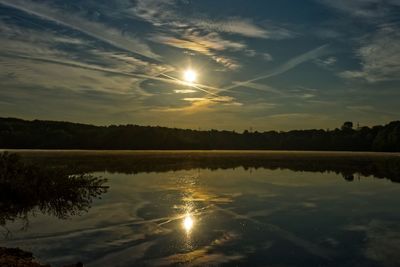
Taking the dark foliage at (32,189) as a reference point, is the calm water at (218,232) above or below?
below

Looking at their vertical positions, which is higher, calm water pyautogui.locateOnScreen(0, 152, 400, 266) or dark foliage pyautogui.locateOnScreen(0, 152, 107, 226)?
dark foliage pyautogui.locateOnScreen(0, 152, 107, 226)

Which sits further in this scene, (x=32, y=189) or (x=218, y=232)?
(x=32, y=189)

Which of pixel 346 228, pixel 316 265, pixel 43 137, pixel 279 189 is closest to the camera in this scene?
pixel 316 265

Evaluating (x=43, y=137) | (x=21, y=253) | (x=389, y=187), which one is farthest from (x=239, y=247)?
(x=43, y=137)

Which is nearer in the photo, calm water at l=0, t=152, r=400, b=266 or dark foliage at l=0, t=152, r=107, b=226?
calm water at l=0, t=152, r=400, b=266

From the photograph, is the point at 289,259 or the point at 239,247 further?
the point at 239,247

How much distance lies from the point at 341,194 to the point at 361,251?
20699mm

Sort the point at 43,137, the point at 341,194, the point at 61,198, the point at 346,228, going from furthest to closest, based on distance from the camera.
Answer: the point at 43,137, the point at 341,194, the point at 61,198, the point at 346,228

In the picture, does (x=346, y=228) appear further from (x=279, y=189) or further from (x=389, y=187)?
(x=389, y=187)

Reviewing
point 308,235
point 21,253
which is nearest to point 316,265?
point 308,235

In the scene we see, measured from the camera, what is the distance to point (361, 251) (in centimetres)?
1755

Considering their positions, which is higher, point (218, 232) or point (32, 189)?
point (32, 189)

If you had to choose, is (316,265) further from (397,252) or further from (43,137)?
(43,137)

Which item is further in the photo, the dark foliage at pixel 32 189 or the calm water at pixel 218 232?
the dark foliage at pixel 32 189
